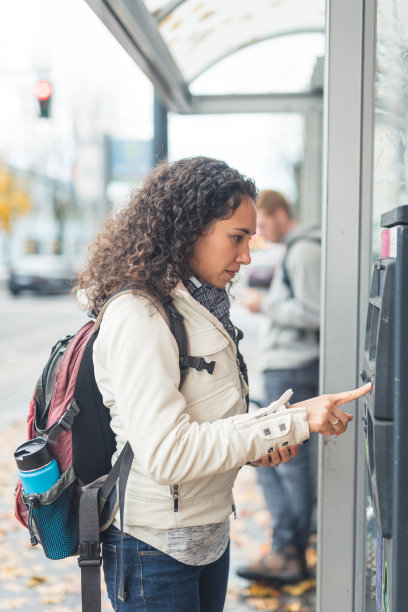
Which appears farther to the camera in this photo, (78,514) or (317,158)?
(317,158)

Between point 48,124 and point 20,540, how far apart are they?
26181 mm

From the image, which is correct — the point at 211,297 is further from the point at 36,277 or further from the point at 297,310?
the point at 36,277

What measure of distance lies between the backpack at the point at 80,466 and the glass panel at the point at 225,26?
200cm

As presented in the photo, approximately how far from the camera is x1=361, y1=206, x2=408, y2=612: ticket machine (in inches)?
51.4

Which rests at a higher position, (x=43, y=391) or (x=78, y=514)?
(x=43, y=391)

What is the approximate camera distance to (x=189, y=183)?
5.28 feet

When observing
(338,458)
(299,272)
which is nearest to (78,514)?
(338,458)

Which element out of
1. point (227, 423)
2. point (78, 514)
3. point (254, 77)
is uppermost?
point (254, 77)

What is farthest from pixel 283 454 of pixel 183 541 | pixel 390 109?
pixel 390 109

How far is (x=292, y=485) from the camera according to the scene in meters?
3.45

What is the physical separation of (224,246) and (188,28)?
84.8 inches

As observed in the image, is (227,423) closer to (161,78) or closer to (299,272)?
(299,272)

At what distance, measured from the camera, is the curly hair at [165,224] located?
155cm

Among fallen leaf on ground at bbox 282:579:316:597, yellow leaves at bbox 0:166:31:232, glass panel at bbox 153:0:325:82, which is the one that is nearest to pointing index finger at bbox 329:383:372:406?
fallen leaf on ground at bbox 282:579:316:597
